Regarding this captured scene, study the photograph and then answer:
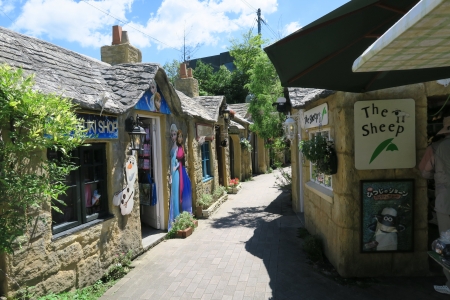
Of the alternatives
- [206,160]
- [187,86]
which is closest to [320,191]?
[206,160]

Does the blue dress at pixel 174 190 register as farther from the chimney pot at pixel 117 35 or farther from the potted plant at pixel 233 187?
the potted plant at pixel 233 187

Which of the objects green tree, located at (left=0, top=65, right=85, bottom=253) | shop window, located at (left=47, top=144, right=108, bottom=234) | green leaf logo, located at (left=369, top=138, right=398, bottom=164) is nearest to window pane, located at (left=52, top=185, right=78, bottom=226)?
shop window, located at (left=47, top=144, right=108, bottom=234)

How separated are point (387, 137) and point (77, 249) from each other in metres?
4.52

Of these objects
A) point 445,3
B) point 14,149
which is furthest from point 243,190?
point 445,3

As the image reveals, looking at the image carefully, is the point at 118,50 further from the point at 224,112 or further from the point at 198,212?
the point at 224,112

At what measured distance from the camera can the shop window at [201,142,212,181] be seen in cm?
1045

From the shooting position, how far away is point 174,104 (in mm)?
7492

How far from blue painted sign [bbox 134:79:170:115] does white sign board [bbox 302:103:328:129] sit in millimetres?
3016

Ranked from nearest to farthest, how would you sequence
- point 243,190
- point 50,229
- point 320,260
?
point 50,229
point 320,260
point 243,190

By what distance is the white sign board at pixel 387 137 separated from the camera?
4.54 metres

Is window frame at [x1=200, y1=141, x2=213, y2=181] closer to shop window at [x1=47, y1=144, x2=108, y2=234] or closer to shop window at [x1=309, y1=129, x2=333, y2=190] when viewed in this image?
shop window at [x1=309, y1=129, x2=333, y2=190]

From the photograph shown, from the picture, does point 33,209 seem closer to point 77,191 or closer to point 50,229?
point 50,229

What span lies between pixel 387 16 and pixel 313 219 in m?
4.31

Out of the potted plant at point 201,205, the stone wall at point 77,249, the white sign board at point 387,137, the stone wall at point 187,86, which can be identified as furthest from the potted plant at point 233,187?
the white sign board at point 387,137
